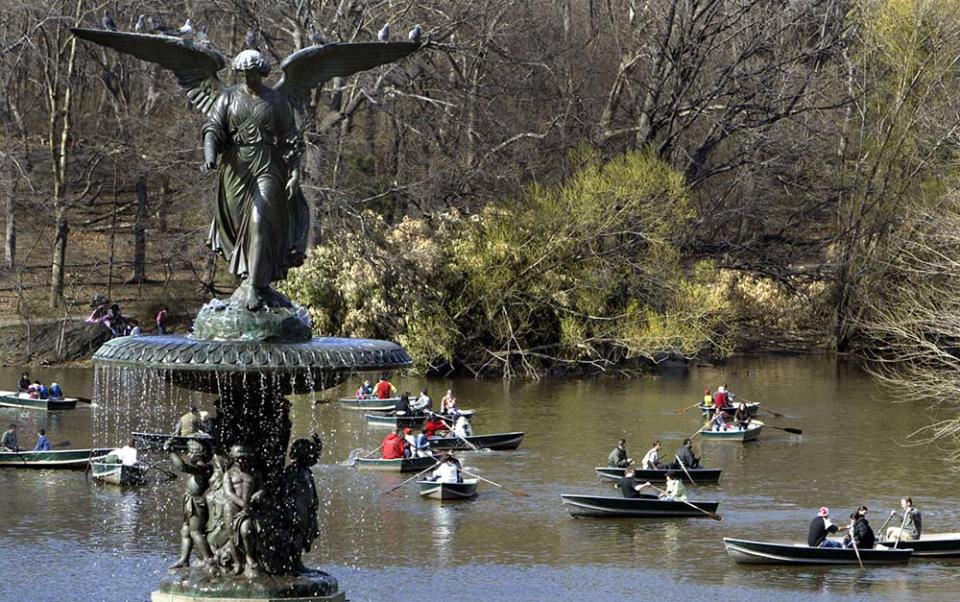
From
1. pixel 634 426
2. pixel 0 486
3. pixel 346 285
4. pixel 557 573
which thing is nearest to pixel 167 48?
pixel 557 573

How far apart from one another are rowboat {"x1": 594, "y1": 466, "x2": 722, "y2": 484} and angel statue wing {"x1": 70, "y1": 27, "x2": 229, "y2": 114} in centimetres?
1868

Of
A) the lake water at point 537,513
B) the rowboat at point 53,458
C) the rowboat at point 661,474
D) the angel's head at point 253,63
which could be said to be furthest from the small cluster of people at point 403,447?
the angel's head at point 253,63

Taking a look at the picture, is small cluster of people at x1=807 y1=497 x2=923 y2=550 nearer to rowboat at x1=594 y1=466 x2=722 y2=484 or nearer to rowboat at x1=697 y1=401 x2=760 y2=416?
rowboat at x1=594 y1=466 x2=722 y2=484

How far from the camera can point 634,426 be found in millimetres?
39906

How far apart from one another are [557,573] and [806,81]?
113 feet

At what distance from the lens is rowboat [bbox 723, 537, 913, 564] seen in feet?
80.7

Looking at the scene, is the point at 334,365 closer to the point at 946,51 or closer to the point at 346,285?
the point at 346,285

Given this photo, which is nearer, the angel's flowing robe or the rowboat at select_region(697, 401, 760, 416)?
the angel's flowing robe

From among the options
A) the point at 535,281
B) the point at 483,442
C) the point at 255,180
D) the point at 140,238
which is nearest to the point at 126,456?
the point at 483,442

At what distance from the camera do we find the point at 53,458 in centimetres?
3181

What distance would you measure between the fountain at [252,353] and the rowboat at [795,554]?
11.7 m

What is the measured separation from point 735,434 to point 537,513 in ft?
36.7

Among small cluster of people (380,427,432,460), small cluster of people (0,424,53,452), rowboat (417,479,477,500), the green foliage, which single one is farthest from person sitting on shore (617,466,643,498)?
the green foliage

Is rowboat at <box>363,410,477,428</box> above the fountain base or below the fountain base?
above
